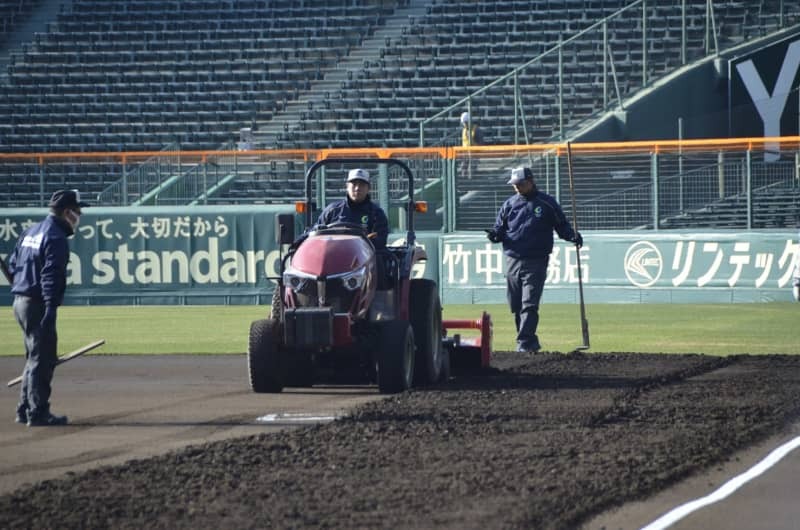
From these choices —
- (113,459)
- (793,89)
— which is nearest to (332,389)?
(113,459)

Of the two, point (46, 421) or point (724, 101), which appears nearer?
point (46, 421)

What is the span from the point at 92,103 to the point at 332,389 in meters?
25.3

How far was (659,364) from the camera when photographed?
560 inches

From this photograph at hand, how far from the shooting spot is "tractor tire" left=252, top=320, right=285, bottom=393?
12148 millimetres

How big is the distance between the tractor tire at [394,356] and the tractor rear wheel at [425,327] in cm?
47

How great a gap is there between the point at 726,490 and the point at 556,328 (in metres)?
12.9

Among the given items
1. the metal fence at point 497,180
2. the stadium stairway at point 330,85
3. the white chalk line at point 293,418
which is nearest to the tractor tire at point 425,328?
→ the white chalk line at point 293,418

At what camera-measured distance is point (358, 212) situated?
1304 centimetres

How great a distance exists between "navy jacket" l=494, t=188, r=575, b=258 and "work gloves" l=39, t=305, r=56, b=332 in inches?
261

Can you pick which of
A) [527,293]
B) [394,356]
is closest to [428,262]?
[527,293]

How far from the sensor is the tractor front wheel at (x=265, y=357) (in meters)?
12.1

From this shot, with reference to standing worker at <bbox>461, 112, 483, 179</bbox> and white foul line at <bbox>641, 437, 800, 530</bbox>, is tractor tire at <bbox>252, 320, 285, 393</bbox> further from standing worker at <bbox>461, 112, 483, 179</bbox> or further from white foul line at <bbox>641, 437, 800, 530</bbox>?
standing worker at <bbox>461, 112, 483, 179</bbox>

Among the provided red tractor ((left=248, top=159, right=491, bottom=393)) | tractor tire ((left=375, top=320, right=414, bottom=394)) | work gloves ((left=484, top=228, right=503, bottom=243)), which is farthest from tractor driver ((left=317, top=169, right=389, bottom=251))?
work gloves ((left=484, top=228, right=503, bottom=243))

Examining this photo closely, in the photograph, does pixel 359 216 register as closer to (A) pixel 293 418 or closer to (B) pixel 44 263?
(A) pixel 293 418
